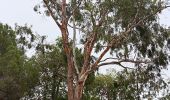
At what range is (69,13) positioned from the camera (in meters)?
25.7

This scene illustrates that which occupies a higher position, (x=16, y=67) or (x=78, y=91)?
(x=16, y=67)

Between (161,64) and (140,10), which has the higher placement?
(140,10)

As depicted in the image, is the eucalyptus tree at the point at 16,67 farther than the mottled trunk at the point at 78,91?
Yes

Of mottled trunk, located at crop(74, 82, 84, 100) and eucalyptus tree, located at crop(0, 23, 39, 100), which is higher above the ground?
eucalyptus tree, located at crop(0, 23, 39, 100)

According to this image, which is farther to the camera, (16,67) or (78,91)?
(16,67)

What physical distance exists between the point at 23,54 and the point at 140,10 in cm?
809

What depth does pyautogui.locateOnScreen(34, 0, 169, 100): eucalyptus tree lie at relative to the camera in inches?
965

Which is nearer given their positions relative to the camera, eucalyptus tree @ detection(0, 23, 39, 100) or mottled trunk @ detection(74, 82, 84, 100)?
mottled trunk @ detection(74, 82, 84, 100)

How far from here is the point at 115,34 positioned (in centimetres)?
2481

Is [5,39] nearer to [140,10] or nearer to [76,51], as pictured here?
[76,51]

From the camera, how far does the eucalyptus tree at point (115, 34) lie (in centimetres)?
2452

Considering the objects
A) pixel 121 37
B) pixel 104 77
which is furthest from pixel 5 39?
pixel 104 77

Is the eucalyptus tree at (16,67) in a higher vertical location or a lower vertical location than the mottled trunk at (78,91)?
higher

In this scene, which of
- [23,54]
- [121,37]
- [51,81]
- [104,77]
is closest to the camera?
[121,37]
